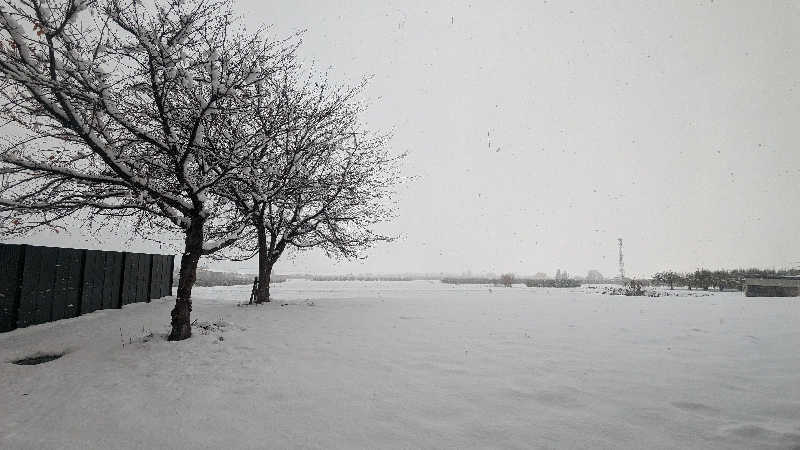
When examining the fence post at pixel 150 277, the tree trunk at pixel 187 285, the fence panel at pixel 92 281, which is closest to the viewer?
the tree trunk at pixel 187 285

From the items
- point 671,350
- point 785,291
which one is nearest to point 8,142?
point 671,350

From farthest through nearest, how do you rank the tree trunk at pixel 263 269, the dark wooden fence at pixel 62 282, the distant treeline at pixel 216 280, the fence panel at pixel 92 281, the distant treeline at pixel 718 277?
the distant treeline at pixel 216 280
the distant treeline at pixel 718 277
the tree trunk at pixel 263 269
the fence panel at pixel 92 281
the dark wooden fence at pixel 62 282

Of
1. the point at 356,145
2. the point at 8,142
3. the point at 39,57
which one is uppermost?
the point at 356,145

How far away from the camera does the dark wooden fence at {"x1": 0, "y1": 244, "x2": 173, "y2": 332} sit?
25.3 ft

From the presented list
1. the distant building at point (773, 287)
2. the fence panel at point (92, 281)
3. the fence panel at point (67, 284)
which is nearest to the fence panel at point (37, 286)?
the fence panel at point (67, 284)

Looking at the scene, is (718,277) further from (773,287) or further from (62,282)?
(62,282)

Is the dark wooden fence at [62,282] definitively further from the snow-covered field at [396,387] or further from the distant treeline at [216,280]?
the distant treeline at [216,280]

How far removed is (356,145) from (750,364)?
11.8 metres

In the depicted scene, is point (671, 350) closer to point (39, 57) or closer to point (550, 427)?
point (550, 427)

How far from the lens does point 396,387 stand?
16.2 ft

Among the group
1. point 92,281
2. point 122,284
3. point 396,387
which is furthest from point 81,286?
point 396,387

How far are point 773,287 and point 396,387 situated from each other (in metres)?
29.3

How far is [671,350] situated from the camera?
704 centimetres

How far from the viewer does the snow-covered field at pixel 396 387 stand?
3.62 meters
